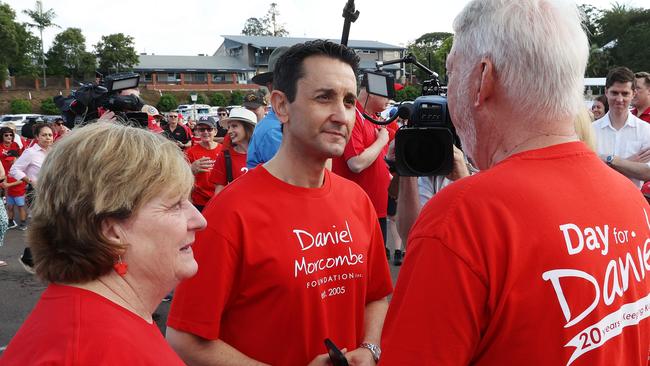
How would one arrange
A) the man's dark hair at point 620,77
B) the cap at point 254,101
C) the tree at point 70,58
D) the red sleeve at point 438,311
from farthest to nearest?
the tree at point 70,58 < the cap at point 254,101 < the man's dark hair at point 620,77 < the red sleeve at point 438,311

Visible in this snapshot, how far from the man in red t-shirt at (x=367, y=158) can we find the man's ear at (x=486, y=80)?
2.88 metres

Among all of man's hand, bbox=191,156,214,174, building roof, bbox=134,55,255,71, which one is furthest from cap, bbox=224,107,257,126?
building roof, bbox=134,55,255,71

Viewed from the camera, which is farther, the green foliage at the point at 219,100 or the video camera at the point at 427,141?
the green foliage at the point at 219,100

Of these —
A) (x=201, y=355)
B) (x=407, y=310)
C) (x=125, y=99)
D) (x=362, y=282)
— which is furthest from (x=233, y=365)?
(x=125, y=99)

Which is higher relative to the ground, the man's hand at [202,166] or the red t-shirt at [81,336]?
the red t-shirt at [81,336]

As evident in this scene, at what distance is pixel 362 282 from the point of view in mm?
2062

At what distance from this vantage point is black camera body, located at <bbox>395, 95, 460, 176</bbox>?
5.96 ft

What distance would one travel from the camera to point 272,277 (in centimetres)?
185

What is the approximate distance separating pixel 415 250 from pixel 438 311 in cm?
13

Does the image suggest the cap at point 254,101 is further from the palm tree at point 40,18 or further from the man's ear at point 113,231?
the palm tree at point 40,18

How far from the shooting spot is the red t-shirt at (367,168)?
4.25 metres

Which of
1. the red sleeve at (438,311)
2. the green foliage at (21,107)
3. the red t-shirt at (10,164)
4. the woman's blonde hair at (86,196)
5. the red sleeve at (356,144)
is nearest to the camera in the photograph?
the red sleeve at (438,311)

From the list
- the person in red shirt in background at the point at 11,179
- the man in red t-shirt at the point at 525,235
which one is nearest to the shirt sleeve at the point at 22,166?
the person in red shirt in background at the point at 11,179

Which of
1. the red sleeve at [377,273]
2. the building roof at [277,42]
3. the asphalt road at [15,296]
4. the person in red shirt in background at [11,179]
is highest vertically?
the building roof at [277,42]
